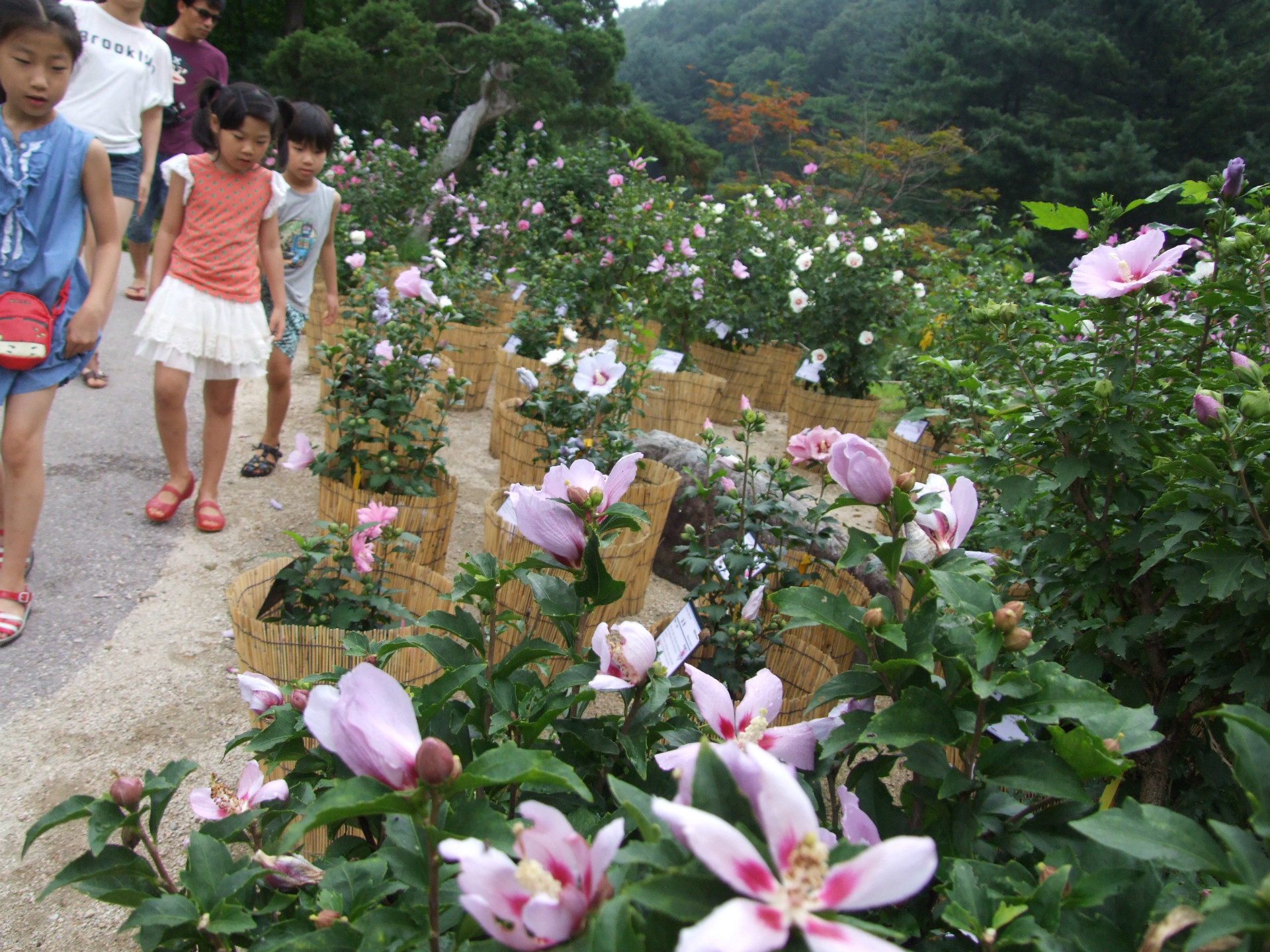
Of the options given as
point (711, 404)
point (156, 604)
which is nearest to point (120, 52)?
point (156, 604)

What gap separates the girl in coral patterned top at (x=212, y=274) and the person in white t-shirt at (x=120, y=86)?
1.67ft

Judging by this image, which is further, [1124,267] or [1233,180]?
[1233,180]

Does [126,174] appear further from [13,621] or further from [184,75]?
[13,621]

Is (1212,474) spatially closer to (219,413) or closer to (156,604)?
(156,604)

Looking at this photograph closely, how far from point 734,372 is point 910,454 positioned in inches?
51.2

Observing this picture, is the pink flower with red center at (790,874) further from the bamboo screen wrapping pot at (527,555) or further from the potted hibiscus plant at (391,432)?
the potted hibiscus plant at (391,432)

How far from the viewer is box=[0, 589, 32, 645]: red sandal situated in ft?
6.14

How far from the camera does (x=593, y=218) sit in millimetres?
5090

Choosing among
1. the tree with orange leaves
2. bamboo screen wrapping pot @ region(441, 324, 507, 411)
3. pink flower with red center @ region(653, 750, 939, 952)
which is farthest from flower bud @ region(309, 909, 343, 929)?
the tree with orange leaves

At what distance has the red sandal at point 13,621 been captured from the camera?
1.87 m

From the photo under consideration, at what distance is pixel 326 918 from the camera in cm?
55

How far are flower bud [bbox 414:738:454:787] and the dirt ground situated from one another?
42.2 inches

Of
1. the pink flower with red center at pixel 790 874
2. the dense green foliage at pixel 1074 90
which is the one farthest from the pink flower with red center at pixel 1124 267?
the dense green foliage at pixel 1074 90

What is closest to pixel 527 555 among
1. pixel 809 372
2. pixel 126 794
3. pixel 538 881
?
pixel 126 794
